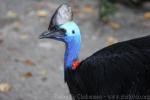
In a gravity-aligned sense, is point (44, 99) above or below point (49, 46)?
below

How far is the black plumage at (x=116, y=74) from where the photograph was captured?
157 inches

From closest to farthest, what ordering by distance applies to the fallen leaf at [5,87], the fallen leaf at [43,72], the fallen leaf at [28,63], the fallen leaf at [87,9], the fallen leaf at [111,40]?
the fallen leaf at [5,87] → the fallen leaf at [43,72] → the fallen leaf at [28,63] → the fallen leaf at [111,40] → the fallen leaf at [87,9]

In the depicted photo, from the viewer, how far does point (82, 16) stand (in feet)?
25.6

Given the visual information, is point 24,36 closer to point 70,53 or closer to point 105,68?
point 70,53

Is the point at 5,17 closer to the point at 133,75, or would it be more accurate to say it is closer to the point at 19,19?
the point at 19,19

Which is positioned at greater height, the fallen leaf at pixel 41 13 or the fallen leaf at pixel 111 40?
the fallen leaf at pixel 41 13

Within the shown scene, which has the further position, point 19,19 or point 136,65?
point 19,19

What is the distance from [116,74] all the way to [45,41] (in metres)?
3.21

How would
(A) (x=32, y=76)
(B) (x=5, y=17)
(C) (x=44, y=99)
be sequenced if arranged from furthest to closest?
(B) (x=5, y=17) < (A) (x=32, y=76) < (C) (x=44, y=99)

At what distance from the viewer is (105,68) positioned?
13.3 ft

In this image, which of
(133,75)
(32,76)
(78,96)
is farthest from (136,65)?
(32,76)

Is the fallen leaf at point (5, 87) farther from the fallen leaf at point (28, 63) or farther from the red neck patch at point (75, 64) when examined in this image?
the red neck patch at point (75, 64)

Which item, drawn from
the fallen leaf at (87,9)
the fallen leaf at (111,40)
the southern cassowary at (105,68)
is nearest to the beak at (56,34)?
the southern cassowary at (105,68)

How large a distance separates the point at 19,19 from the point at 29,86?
1.95 m
